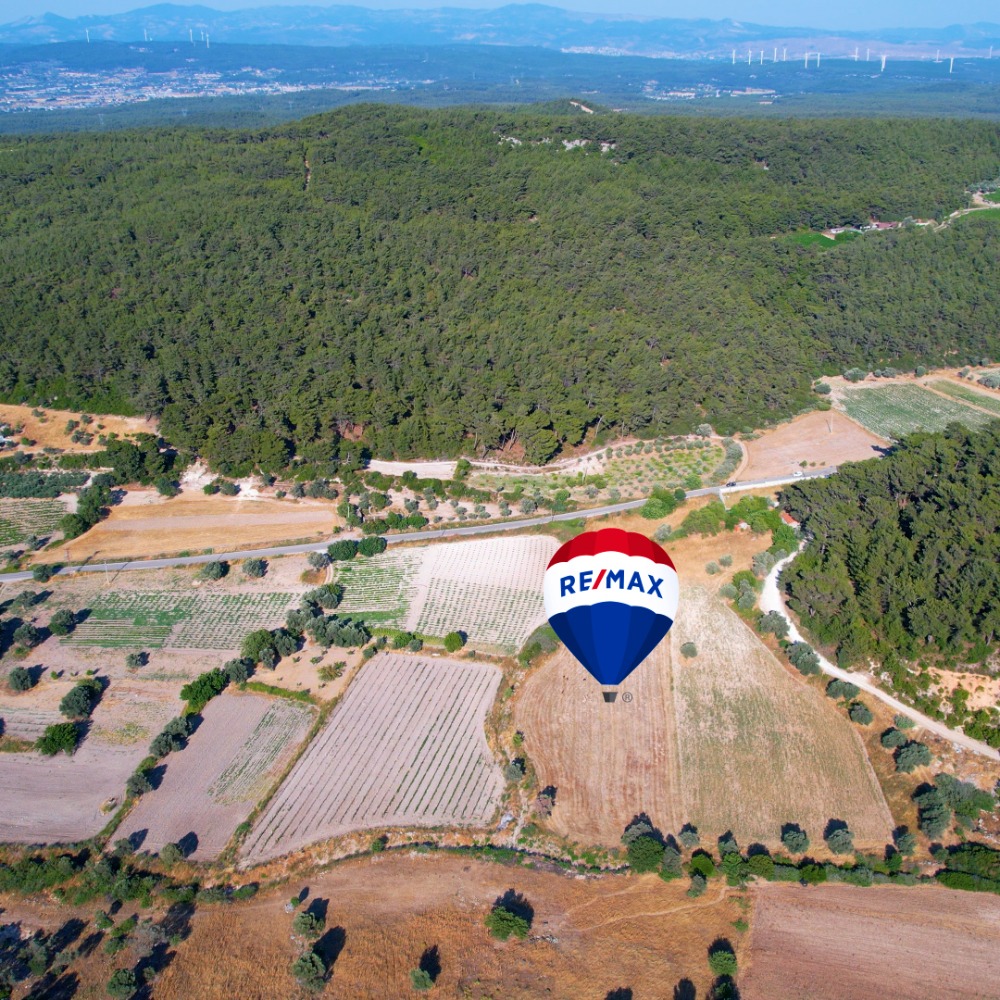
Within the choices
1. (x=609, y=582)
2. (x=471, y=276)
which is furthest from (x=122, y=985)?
(x=471, y=276)

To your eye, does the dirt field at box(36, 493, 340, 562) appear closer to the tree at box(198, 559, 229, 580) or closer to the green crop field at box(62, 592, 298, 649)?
the tree at box(198, 559, 229, 580)

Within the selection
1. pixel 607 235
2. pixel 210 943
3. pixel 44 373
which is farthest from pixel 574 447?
pixel 44 373

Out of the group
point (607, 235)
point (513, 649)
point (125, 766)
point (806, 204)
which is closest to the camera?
point (125, 766)

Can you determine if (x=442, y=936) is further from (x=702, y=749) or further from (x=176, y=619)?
(x=176, y=619)

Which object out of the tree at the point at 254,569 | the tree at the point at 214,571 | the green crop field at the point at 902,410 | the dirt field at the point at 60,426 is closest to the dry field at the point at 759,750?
the tree at the point at 254,569

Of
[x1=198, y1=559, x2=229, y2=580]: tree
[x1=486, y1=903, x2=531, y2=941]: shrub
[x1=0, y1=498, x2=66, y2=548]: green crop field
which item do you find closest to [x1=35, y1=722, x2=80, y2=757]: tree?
[x1=198, y1=559, x2=229, y2=580]: tree

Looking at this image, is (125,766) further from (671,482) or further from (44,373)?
(44,373)
